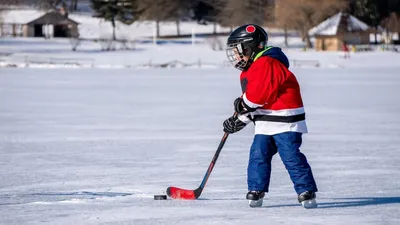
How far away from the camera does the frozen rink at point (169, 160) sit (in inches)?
214

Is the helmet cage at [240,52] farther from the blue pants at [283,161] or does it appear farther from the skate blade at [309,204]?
the skate blade at [309,204]

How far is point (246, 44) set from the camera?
5621 millimetres

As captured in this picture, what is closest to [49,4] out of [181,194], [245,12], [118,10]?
[118,10]

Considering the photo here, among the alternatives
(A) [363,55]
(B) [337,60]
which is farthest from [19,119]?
(A) [363,55]

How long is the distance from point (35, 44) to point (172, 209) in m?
53.7

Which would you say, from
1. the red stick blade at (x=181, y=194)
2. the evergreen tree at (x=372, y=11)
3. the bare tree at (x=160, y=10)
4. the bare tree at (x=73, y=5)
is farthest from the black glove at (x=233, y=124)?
the bare tree at (x=73, y=5)

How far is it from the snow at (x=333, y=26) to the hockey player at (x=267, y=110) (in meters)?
53.8

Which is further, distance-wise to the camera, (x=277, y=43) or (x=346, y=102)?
(x=277, y=43)

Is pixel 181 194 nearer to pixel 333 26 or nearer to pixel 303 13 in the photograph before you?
pixel 333 26

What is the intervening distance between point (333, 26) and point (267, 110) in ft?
180

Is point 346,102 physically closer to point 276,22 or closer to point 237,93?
point 237,93

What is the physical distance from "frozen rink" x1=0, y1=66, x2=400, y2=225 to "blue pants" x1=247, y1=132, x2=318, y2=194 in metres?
0.16

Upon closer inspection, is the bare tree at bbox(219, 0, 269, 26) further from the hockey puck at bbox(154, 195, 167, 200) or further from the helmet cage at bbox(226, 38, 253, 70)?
the helmet cage at bbox(226, 38, 253, 70)

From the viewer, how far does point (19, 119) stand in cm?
1417
